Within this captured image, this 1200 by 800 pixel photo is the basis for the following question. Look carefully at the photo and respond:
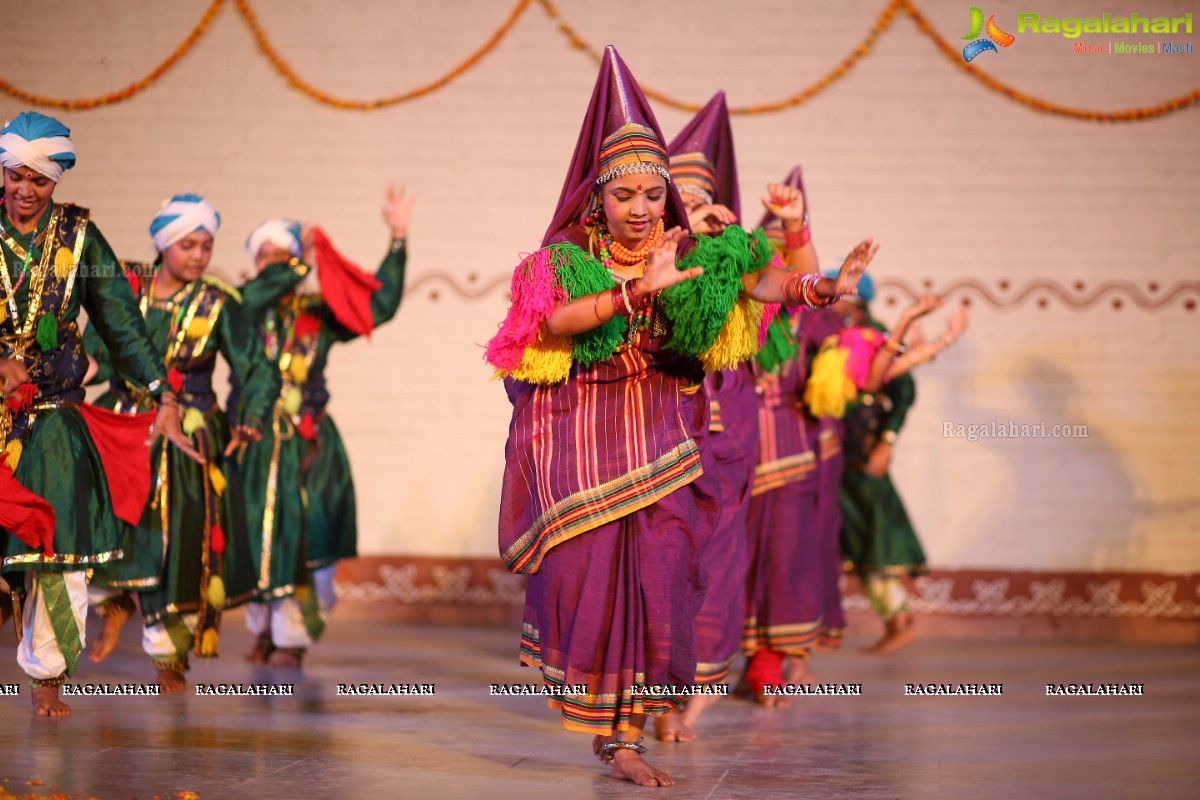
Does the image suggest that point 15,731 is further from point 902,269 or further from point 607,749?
point 902,269

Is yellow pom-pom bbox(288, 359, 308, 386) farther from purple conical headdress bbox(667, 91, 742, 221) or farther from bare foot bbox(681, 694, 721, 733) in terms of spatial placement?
bare foot bbox(681, 694, 721, 733)

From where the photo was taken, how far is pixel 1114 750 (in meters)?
4.55

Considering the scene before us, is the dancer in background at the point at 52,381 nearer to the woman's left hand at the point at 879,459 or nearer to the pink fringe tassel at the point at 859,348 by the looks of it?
the pink fringe tassel at the point at 859,348

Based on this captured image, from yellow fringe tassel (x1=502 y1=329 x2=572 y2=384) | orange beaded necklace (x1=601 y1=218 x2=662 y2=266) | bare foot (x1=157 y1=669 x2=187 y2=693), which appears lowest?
bare foot (x1=157 y1=669 x2=187 y2=693)

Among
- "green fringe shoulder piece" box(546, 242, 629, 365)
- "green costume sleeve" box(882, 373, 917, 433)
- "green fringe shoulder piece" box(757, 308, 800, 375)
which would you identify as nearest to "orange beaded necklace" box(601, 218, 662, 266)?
"green fringe shoulder piece" box(546, 242, 629, 365)

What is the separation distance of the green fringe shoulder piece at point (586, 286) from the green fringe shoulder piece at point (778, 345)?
1411 mm

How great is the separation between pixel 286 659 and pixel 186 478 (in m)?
1.00

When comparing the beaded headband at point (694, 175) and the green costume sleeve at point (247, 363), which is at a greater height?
the beaded headband at point (694, 175)

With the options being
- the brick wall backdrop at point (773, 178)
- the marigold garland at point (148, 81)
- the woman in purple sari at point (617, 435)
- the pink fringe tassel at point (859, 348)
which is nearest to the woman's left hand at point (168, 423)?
the woman in purple sari at point (617, 435)

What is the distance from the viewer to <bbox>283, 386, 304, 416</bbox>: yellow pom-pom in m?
6.50

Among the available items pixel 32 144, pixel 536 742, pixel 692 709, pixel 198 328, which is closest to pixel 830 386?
pixel 692 709

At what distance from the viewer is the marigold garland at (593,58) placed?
26.8 ft

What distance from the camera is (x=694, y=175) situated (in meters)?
5.34

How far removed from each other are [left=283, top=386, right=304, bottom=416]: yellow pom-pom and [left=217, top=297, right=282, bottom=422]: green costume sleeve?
210 millimetres
